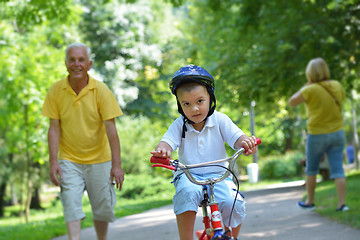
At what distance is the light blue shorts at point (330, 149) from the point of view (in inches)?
280

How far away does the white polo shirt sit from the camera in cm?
338

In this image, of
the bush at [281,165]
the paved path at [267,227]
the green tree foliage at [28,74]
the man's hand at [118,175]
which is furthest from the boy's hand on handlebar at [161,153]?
the bush at [281,165]

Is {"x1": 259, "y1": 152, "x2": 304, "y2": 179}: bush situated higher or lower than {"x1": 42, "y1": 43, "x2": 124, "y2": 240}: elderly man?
lower

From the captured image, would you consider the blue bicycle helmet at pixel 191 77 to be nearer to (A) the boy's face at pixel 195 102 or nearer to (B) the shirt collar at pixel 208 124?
(A) the boy's face at pixel 195 102

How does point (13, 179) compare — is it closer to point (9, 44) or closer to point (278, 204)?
point (9, 44)

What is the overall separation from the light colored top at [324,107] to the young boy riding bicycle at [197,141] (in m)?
4.05

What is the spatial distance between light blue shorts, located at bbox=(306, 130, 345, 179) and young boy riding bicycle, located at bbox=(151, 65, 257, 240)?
404 cm

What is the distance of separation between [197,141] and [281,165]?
24525 millimetres

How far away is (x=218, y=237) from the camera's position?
9.04 ft

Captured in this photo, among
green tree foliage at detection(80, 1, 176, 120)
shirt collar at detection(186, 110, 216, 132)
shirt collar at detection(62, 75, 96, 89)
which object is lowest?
shirt collar at detection(186, 110, 216, 132)

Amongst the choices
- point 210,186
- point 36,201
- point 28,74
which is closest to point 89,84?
point 210,186

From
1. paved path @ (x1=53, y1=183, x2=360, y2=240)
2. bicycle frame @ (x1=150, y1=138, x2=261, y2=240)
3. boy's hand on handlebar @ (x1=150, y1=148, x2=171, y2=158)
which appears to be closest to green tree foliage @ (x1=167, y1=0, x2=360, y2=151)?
paved path @ (x1=53, y1=183, x2=360, y2=240)

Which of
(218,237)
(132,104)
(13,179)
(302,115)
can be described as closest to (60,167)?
(218,237)

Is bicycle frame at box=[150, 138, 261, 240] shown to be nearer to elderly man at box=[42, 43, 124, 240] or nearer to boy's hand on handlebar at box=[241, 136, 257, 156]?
boy's hand on handlebar at box=[241, 136, 257, 156]
